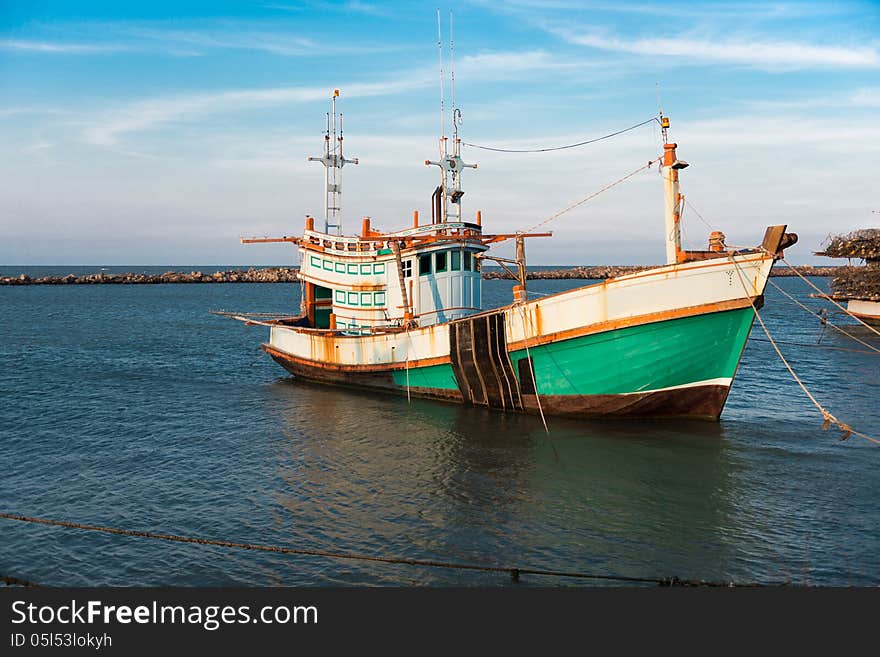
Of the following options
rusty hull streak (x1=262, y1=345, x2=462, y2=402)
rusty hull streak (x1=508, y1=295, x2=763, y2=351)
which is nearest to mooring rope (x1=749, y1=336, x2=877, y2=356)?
rusty hull streak (x1=508, y1=295, x2=763, y2=351)

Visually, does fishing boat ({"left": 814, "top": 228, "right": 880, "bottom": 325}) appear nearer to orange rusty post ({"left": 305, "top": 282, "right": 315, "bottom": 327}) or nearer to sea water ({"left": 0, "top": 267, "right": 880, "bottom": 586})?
sea water ({"left": 0, "top": 267, "right": 880, "bottom": 586})

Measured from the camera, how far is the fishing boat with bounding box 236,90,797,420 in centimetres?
1689

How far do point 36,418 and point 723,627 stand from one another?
814 inches

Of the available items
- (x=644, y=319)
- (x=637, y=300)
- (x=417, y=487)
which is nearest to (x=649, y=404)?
(x=644, y=319)

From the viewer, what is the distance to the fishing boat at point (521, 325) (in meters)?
16.9

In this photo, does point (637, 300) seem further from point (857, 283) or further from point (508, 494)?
point (857, 283)

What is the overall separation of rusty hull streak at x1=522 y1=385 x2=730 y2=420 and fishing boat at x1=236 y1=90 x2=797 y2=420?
35mm

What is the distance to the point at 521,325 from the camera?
62.6 feet

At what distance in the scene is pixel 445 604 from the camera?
8258 millimetres

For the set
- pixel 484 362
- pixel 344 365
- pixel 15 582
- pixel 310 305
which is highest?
pixel 310 305

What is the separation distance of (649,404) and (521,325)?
4186 millimetres

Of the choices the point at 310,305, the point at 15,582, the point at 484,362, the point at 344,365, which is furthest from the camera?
the point at 310,305

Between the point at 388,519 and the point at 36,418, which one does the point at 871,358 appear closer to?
the point at 388,519

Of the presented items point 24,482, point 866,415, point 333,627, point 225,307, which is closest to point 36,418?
point 24,482
